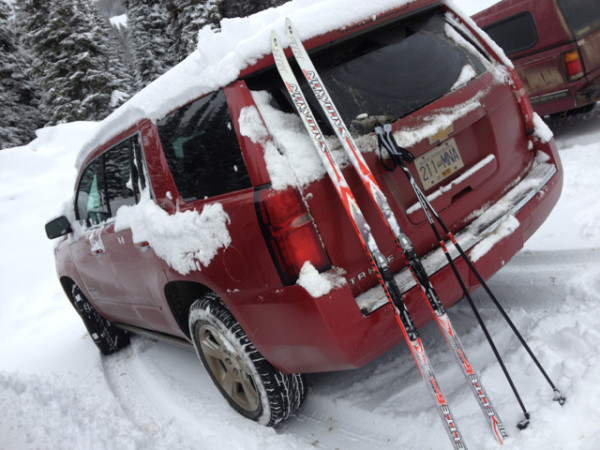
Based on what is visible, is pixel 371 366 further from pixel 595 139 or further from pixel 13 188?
pixel 13 188

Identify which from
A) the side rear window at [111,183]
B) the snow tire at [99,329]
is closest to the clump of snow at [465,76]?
the side rear window at [111,183]

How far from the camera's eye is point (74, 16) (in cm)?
2144

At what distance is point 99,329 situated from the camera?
14.6 ft

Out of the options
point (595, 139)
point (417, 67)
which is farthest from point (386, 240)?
point (595, 139)

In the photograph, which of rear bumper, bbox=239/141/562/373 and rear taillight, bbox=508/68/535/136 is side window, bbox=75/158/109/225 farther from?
rear taillight, bbox=508/68/535/136

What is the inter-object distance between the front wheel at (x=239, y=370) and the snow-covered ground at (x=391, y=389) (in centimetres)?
14

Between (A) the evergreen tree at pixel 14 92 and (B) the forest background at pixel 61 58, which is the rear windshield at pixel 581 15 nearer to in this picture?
(B) the forest background at pixel 61 58

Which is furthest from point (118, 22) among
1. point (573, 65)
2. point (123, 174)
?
point (123, 174)

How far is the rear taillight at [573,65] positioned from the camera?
557 centimetres

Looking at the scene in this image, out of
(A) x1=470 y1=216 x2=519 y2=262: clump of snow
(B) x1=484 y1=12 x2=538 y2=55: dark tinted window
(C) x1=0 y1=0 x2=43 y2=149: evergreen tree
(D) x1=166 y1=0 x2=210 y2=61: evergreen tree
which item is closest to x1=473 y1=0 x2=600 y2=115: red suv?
(B) x1=484 y1=12 x2=538 y2=55: dark tinted window

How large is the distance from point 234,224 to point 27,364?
12.5 ft

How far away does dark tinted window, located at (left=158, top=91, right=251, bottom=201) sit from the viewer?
2068 mm

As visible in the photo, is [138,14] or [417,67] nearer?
[417,67]

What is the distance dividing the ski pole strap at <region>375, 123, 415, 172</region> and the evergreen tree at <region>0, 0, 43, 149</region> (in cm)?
2507
